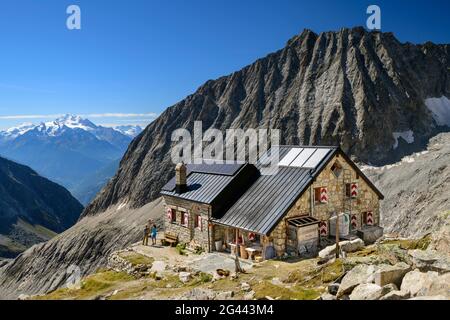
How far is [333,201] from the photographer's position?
29094mm

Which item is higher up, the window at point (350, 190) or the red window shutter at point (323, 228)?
the window at point (350, 190)

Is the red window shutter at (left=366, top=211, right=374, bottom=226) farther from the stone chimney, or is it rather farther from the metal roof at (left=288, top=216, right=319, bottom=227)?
the stone chimney

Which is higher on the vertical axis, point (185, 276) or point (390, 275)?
point (390, 275)

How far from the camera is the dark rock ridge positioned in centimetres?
10962

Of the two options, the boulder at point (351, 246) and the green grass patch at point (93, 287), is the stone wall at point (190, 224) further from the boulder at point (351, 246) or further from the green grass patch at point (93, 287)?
the boulder at point (351, 246)

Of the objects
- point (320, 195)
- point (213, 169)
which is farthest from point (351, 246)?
point (213, 169)

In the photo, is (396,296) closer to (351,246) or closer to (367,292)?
(367,292)

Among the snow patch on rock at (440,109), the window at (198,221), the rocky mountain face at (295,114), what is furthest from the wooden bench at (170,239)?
the snow patch on rock at (440,109)

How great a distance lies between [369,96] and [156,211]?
67.6 metres

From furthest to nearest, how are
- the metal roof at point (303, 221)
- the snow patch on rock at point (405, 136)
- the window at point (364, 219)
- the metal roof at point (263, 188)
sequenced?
the snow patch on rock at point (405, 136) < the window at point (364, 219) < the metal roof at point (263, 188) < the metal roof at point (303, 221)

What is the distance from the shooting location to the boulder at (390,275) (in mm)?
12039

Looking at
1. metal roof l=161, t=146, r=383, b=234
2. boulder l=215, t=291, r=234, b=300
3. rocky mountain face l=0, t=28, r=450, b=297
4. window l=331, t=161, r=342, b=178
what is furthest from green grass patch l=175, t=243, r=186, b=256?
rocky mountain face l=0, t=28, r=450, b=297

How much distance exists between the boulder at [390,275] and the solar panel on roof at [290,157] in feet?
59.6

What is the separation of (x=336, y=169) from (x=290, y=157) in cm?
363
